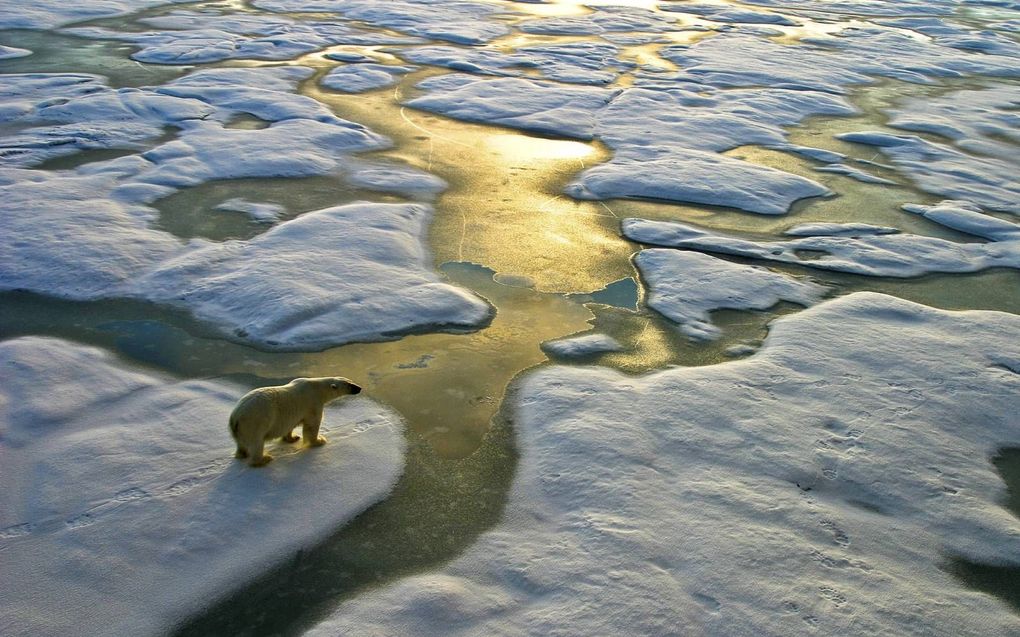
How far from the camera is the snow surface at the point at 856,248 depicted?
677cm

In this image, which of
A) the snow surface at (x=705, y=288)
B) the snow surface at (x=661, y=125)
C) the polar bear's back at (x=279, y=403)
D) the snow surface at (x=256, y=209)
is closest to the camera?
the polar bear's back at (x=279, y=403)

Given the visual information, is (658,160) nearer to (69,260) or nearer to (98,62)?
(69,260)

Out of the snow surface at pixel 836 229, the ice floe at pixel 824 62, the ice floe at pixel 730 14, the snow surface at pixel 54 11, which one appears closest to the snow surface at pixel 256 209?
the snow surface at pixel 836 229

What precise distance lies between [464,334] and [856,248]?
3.80m

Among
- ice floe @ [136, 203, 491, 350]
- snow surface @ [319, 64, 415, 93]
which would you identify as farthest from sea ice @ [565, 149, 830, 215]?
snow surface @ [319, 64, 415, 93]

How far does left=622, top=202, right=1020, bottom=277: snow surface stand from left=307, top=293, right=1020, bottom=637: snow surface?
4.76 feet

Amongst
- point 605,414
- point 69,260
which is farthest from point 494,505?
point 69,260

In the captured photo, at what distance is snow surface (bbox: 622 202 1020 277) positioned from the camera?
677 cm

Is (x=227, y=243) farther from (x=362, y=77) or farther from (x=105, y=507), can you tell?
(x=362, y=77)

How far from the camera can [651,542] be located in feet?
11.7

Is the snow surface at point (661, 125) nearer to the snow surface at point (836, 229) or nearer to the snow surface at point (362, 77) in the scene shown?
the snow surface at point (836, 229)

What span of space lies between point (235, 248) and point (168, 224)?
90 centimetres

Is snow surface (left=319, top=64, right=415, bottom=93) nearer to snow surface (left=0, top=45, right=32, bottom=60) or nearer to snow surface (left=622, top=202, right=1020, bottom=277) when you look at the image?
snow surface (left=0, top=45, right=32, bottom=60)

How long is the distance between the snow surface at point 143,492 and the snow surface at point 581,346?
129 centimetres
